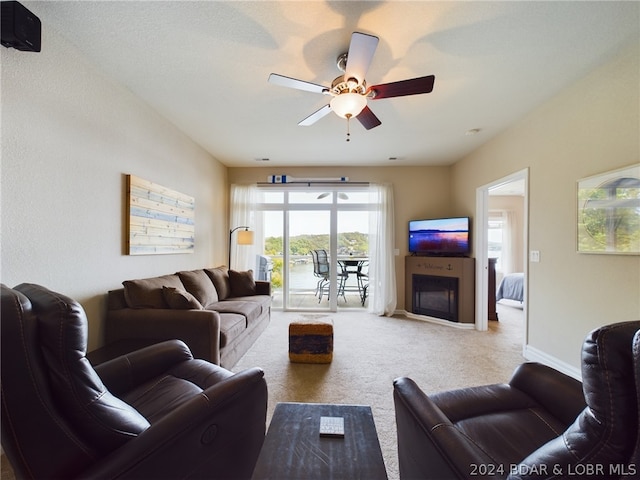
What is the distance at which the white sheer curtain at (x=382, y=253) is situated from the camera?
15.2 feet

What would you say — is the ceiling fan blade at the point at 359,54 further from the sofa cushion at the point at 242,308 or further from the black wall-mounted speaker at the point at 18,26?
the sofa cushion at the point at 242,308

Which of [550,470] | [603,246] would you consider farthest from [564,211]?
[550,470]

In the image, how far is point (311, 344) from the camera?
2.71 m

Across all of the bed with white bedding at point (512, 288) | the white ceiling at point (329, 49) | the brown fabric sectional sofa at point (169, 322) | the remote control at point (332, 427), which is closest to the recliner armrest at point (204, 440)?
the remote control at point (332, 427)

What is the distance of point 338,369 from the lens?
259 cm

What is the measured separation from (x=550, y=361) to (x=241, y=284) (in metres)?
3.73

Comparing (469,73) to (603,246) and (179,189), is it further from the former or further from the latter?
(179,189)

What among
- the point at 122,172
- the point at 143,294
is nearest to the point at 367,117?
the point at 122,172

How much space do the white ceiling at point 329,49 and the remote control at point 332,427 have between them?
227 cm

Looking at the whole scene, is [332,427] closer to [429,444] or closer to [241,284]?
[429,444]

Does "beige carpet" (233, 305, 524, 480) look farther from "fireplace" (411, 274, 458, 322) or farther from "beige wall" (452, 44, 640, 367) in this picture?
"beige wall" (452, 44, 640, 367)

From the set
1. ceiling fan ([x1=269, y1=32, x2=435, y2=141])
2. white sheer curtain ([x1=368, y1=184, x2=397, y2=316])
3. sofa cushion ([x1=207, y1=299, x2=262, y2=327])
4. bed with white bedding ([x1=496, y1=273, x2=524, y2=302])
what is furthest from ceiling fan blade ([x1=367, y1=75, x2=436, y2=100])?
bed with white bedding ([x1=496, y1=273, x2=524, y2=302])

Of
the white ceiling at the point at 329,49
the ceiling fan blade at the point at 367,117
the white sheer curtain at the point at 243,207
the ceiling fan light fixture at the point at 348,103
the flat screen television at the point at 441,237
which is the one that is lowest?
the flat screen television at the point at 441,237

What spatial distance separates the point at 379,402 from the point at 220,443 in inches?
54.6
